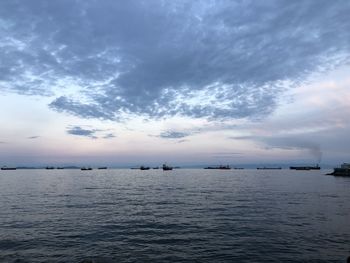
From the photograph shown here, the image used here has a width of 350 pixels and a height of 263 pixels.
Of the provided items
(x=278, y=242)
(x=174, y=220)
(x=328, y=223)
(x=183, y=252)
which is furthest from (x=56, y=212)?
(x=328, y=223)

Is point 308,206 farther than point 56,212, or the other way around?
point 308,206

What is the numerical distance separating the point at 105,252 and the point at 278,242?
45.9 feet

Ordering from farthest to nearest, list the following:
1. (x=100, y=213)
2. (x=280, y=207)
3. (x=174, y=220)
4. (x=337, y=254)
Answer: (x=280, y=207) < (x=100, y=213) < (x=174, y=220) < (x=337, y=254)

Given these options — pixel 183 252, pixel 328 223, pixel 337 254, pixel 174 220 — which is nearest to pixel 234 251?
pixel 183 252

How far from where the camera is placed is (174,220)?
37438 millimetres

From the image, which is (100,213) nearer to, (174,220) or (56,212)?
(56,212)

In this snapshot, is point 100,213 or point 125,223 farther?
point 100,213

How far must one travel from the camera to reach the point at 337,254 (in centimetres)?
2417

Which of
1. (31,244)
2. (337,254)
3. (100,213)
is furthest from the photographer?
(100,213)

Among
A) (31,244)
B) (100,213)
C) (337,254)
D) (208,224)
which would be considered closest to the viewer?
(337,254)

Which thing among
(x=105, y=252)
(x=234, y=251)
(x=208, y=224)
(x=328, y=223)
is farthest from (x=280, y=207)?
(x=105, y=252)

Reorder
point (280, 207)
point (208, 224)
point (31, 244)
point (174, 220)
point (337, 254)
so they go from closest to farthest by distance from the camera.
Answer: point (337, 254) → point (31, 244) → point (208, 224) → point (174, 220) → point (280, 207)

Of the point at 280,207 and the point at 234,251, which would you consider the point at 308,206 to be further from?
the point at 234,251

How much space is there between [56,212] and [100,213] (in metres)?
6.15
